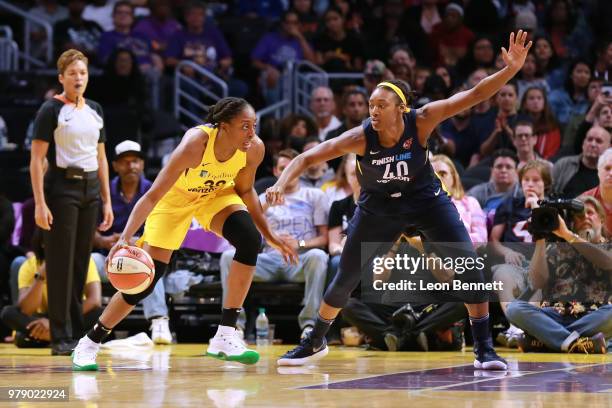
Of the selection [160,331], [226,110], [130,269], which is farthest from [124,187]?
[130,269]

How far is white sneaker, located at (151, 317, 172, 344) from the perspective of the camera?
965 centimetres

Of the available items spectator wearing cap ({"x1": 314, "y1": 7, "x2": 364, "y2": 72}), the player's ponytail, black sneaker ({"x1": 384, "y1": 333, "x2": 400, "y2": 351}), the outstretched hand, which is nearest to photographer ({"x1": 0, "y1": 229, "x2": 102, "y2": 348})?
black sneaker ({"x1": 384, "y1": 333, "x2": 400, "y2": 351})

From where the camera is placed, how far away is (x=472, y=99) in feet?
20.9

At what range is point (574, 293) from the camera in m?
8.54

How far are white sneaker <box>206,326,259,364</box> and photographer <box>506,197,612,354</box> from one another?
8.61 feet

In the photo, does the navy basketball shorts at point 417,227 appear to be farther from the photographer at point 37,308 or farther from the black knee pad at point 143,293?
the photographer at point 37,308

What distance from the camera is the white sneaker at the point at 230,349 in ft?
22.3

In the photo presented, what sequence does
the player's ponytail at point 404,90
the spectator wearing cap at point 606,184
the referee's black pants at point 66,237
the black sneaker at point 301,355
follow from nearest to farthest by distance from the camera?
the player's ponytail at point 404,90 → the black sneaker at point 301,355 → the referee's black pants at point 66,237 → the spectator wearing cap at point 606,184

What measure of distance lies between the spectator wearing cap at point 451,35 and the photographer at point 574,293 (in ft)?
16.7

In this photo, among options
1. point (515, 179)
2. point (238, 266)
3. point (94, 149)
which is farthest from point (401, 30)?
point (238, 266)

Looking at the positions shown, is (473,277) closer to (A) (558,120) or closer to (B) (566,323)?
(B) (566,323)

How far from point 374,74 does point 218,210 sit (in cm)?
552

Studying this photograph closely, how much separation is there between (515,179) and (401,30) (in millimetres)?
4211

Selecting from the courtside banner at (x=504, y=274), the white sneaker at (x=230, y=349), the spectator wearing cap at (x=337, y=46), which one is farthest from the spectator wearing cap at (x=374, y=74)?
the white sneaker at (x=230, y=349)
